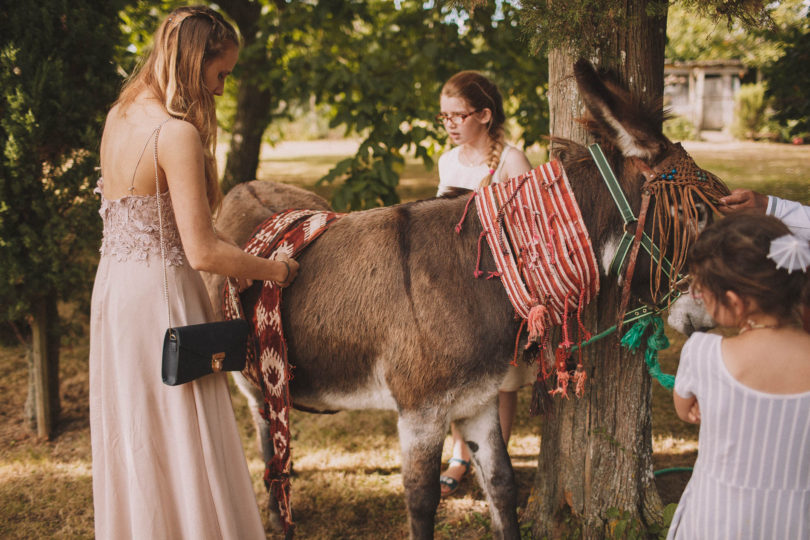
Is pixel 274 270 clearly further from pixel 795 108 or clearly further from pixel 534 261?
pixel 795 108

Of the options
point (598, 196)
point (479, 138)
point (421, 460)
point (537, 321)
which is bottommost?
point (421, 460)

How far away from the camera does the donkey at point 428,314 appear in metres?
1.86

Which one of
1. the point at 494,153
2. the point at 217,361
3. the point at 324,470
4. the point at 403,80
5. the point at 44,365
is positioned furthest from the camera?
the point at 403,80

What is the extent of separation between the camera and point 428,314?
6.45ft

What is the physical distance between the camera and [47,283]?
3889mm

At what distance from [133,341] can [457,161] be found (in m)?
1.77

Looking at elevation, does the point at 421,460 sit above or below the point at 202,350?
below

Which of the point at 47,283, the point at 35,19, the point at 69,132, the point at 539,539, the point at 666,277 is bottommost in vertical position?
the point at 539,539

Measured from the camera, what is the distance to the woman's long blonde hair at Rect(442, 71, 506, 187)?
9.18ft

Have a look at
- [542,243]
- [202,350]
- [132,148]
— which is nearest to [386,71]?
[132,148]

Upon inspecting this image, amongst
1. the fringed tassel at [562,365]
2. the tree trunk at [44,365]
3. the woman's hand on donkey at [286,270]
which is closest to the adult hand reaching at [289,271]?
the woman's hand on donkey at [286,270]

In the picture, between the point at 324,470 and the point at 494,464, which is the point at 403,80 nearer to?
Result: the point at 324,470

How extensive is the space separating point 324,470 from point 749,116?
67.1 ft

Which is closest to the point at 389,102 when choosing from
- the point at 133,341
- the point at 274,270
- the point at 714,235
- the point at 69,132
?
the point at 69,132
